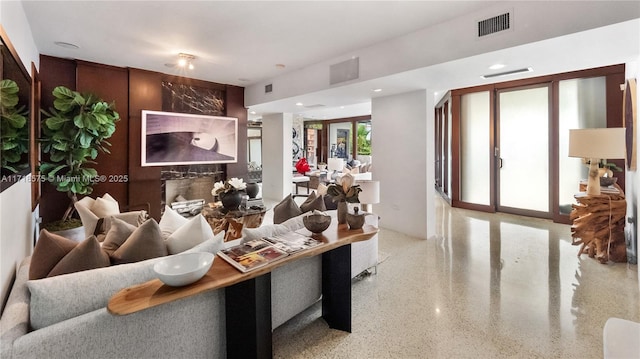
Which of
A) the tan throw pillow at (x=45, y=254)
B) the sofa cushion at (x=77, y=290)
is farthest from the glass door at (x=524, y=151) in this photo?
the tan throw pillow at (x=45, y=254)

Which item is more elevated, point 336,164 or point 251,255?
point 336,164

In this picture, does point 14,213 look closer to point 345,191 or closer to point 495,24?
point 345,191

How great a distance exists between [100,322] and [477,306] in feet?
8.59

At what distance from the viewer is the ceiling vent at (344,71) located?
4.02m

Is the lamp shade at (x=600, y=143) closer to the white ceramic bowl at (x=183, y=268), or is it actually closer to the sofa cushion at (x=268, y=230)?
the sofa cushion at (x=268, y=230)

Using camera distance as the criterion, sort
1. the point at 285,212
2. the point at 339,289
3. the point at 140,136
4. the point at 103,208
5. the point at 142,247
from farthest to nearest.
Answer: the point at 140,136 < the point at 103,208 < the point at 285,212 < the point at 339,289 < the point at 142,247

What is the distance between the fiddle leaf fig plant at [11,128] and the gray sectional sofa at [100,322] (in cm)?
65

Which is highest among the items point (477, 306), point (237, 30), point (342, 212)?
point (237, 30)

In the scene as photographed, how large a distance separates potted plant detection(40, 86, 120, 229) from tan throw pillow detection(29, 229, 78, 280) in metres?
2.77

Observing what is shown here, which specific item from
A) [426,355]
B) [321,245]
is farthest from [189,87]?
[426,355]

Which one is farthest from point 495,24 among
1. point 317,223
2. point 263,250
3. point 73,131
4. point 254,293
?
point 73,131

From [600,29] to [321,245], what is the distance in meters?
2.79

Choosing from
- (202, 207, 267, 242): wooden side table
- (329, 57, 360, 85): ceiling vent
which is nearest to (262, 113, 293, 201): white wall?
(329, 57, 360, 85): ceiling vent

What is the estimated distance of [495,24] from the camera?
9.16 ft
